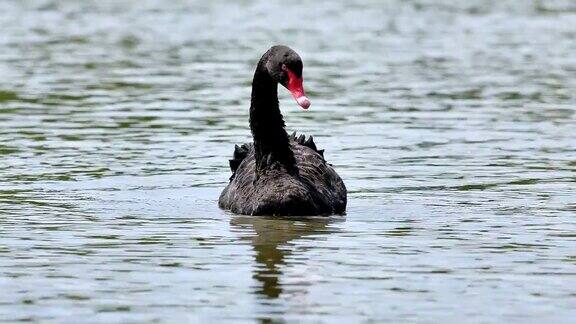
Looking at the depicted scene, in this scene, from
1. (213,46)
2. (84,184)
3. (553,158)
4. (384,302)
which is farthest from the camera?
(213,46)

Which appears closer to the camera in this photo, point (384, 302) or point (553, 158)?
point (384, 302)

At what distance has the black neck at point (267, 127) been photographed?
11.9m

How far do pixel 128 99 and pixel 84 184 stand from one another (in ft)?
19.6

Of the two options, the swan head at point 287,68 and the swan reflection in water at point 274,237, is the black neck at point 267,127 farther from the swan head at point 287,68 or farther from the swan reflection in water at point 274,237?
the swan reflection in water at point 274,237

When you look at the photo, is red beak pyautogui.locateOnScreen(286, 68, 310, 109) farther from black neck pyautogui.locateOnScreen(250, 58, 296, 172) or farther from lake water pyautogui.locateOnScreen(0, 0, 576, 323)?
lake water pyautogui.locateOnScreen(0, 0, 576, 323)

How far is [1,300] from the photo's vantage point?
8.33 meters

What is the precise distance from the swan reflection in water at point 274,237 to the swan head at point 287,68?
936 millimetres

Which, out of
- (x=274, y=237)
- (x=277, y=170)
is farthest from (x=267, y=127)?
(x=274, y=237)

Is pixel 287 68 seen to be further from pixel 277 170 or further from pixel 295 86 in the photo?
pixel 277 170

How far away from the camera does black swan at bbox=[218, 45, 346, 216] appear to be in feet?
37.6

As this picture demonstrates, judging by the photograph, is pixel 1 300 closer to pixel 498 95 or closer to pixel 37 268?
pixel 37 268

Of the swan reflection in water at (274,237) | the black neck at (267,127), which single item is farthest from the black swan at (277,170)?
the swan reflection in water at (274,237)

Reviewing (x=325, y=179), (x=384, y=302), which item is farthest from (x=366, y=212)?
(x=384, y=302)

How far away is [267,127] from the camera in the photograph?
12117mm
